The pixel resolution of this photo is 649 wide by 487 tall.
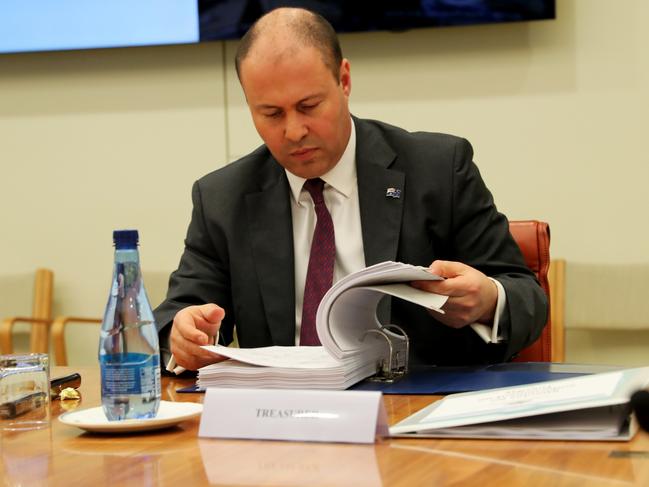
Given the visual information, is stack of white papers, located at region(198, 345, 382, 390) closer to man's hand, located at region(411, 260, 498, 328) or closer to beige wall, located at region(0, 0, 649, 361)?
man's hand, located at region(411, 260, 498, 328)

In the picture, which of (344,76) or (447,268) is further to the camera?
(344,76)

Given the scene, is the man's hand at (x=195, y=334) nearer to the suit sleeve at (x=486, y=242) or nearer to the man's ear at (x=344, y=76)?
the suit sleeve at (x=486, y=242)

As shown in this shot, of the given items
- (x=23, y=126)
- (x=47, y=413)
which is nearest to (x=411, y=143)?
(x=47, y=413)

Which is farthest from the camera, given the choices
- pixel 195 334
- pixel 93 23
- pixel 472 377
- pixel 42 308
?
pixel 42 308

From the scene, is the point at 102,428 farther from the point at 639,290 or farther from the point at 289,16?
the point at 639,290

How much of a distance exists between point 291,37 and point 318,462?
4.22 ft

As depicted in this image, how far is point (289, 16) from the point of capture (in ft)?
7.48

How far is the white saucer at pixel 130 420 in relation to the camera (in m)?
1.38

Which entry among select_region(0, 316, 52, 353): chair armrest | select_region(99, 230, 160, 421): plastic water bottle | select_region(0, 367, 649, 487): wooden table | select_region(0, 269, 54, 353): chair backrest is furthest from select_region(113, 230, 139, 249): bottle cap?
select_region(0, 269, 54, 353): chair backrest

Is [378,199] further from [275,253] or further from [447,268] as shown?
[447,268]

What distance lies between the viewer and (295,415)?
1.31 metres

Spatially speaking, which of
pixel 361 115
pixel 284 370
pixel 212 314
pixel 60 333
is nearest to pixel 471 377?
pixel 284 370

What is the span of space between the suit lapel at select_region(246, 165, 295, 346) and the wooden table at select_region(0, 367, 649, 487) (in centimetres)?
91

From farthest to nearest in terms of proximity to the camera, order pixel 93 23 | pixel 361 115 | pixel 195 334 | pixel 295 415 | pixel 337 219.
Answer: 1. pixel 93 23
2. pixel 361 115
3. pixel 337 219
4. pixel 195 334
5. pixel 295 415
